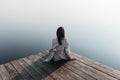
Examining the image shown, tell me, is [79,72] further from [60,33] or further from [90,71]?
[60,33]

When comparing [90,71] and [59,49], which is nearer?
[90,71]

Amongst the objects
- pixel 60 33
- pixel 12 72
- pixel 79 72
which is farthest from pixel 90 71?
pixel 12 72

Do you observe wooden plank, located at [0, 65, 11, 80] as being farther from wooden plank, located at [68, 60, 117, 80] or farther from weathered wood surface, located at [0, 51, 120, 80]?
wooden plank, located at [68, 60, 117, 80]

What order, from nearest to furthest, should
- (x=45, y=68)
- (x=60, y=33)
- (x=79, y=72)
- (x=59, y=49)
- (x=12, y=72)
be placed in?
(x=79, y=72) → (x=12, y=72) → (x=45, y=68) → (x=60, y=33) → (x=59, y=49)

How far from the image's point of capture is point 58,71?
5.23 m

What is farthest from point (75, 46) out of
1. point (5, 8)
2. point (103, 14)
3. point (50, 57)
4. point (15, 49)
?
point (103, 14)

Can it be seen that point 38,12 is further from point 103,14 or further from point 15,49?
point 15,49

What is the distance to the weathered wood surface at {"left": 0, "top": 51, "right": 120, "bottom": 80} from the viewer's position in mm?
4840

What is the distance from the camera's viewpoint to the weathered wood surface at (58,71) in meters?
4.84

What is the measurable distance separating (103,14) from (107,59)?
36.2 metres

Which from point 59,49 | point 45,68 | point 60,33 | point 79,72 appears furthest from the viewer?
point 59,49

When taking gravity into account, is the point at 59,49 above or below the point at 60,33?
below

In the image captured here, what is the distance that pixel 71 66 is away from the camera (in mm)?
5543

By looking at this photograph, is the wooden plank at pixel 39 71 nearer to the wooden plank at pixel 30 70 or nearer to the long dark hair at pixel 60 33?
the wooden plank at pixel 30 70
